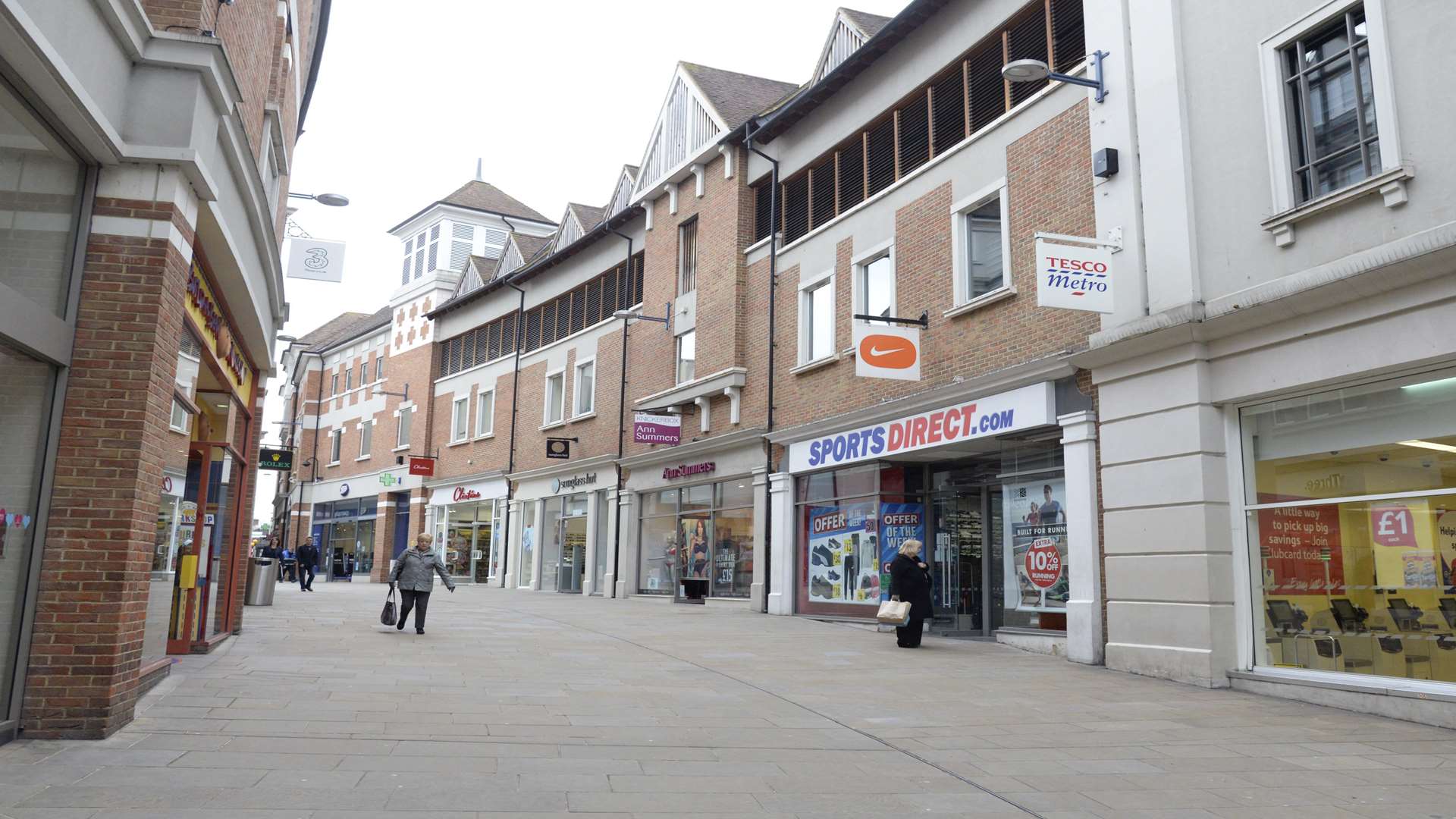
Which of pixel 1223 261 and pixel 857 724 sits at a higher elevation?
pixel 1223 261

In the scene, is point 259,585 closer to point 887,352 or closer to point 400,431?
point 887,352

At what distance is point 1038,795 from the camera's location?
611cm

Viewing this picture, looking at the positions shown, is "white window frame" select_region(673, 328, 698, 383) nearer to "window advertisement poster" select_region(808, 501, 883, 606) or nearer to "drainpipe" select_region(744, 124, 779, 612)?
"drainpipe" select_region(744, 124, 779, 612)

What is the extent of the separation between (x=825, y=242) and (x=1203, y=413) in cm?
977

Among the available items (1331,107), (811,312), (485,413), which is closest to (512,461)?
(485,413)

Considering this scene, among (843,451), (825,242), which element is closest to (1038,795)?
(843,451)

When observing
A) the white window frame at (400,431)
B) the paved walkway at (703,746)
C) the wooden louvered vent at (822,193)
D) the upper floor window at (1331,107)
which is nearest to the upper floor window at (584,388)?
the wooden louvered vent at (822,193)

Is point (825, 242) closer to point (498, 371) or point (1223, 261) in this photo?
point (1223, 261)

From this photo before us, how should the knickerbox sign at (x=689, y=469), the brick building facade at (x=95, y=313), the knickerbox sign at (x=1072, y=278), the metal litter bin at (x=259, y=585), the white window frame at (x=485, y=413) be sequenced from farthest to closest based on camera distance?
the white window frame at (x=485, y=413)
the knickerbox sign at (x=689, y=469)
the metal litter bin at (x=259, y=585)
the knickerbox sign at (x=1072, y=278)
the brick building facade at (x=95, y=313)

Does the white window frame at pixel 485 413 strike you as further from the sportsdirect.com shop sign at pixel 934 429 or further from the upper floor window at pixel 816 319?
the upper floor window at pixel 816 319

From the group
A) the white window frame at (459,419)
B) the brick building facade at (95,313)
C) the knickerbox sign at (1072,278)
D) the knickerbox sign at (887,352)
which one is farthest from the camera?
the white window frame at (459,419)

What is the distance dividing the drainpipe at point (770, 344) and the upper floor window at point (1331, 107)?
1166 cm

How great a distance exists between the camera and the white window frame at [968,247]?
15.2 meters

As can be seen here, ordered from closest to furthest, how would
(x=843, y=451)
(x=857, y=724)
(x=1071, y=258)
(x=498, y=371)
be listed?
(x=857, y=724) → (x=1071, y=258) → (x=843, y=451) → (x=498, y=371)
